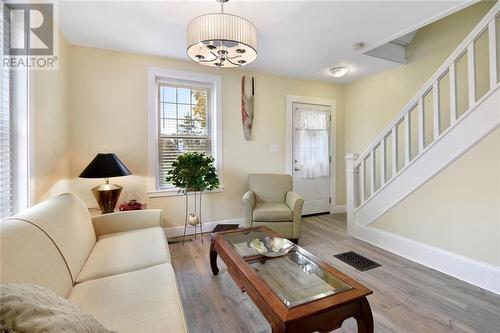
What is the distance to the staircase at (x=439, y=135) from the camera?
201 centimetres

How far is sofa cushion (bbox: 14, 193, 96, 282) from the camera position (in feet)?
4.34

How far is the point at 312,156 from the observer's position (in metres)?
4.30

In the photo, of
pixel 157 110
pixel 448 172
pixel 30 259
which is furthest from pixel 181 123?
pixel 448 172

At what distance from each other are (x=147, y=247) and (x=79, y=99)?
7.16ft

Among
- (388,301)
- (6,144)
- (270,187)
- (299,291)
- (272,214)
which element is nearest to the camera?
(299,291)

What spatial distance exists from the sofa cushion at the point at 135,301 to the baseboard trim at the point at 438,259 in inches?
101

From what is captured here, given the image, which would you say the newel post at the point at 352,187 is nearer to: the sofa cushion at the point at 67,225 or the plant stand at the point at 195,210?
the plant stand at the point at 195,210

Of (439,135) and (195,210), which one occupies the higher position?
(439,135)

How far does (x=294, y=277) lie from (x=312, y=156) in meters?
3.11

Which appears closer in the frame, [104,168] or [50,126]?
[50,126]

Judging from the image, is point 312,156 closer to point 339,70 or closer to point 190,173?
point 339,70

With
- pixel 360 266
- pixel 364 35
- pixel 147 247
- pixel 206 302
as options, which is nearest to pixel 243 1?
pixel 364 35

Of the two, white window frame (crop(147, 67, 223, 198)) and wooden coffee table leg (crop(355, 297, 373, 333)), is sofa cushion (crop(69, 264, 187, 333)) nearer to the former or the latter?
wooden coffee table leg (crop(355, 297, 373, 333))

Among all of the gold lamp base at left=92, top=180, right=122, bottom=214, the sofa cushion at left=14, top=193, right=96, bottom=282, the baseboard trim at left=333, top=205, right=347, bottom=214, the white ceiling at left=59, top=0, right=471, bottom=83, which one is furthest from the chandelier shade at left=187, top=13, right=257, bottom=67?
the baseboard trim at left=333, top=205, right=347, bottom=214
